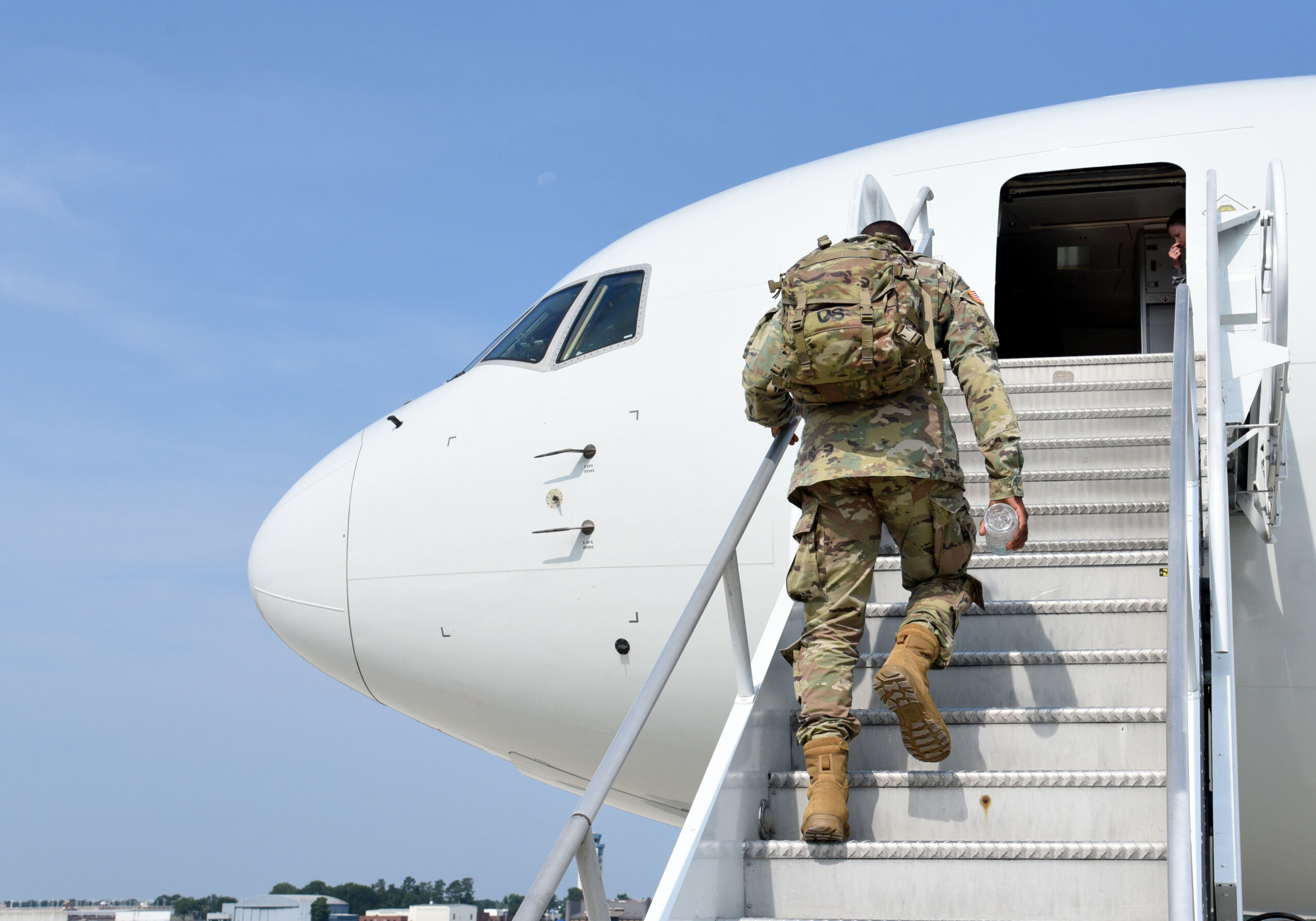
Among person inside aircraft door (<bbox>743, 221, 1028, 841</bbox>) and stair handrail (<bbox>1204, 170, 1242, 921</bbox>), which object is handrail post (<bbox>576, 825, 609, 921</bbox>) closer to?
person inside aircraft door (<bbox>743, 221, 1028, 841</bbox>)

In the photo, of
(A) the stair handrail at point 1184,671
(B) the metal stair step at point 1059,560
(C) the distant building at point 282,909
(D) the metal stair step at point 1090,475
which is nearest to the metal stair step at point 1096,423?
(D) the metal stair step at point 1090,475

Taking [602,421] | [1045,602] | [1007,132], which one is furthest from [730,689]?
[1007,132]

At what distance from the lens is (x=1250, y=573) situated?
5445 millimetres

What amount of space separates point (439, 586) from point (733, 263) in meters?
2.29

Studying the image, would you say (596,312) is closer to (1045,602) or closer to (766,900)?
(1045,602)

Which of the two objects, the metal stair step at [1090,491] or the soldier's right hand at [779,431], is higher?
the metal stair step at [1090,491]

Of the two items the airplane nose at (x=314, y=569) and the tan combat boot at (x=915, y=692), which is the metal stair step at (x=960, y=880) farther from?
the airplane nose at (x=314, y=569)

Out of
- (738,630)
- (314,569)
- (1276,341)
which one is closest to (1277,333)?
(1276,341)

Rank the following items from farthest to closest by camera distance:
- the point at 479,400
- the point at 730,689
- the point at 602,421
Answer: the point at 479,400 → the point at 602,421 → the point at 730,689

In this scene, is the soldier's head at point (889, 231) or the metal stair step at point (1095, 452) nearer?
the soldier's head at point (889, 231)

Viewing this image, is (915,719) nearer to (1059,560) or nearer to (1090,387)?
(1059,560)

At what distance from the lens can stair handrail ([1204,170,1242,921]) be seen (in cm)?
321

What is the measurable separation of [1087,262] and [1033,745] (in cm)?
574

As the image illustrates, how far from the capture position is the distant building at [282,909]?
11094mm
